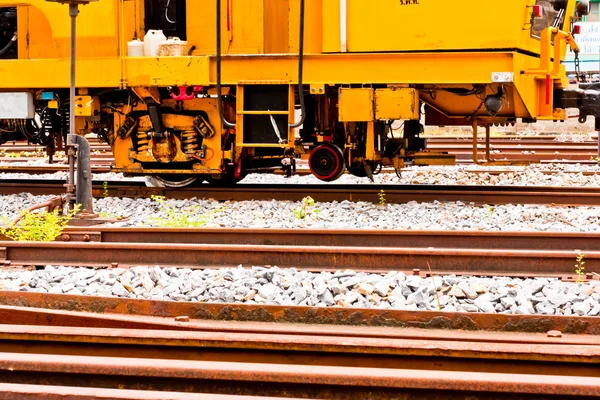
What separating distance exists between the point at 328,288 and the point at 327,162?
4586 millimetres

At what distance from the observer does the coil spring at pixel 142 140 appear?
33.4 ft

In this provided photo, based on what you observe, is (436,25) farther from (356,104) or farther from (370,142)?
(370,142)

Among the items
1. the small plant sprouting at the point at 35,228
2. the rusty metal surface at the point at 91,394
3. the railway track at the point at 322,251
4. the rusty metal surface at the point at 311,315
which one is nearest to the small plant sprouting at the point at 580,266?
the railway track at the point at 322,251

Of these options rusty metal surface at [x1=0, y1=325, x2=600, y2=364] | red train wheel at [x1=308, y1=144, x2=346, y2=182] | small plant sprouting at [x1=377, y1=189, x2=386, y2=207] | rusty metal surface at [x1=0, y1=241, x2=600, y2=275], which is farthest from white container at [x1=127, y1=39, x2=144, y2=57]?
rusty metal surface at [x1=0, y1=325, x2=600, y2=364]

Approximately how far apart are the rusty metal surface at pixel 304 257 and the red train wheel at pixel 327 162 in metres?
3.65

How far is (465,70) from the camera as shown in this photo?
8898 mm

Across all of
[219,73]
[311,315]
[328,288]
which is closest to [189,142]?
[219,73]

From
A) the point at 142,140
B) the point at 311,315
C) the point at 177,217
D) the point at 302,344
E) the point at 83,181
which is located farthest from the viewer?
the point at 142,140

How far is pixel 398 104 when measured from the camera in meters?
9.02

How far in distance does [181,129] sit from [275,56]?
1559 mm

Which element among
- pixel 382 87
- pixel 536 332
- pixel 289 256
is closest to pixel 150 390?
pixel 536 332

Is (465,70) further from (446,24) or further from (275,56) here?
(275,56)

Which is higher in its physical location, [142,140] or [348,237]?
[142,140]

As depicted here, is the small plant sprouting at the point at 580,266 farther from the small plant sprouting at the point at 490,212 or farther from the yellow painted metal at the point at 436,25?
the yellow painted metal at the point at 436,25
